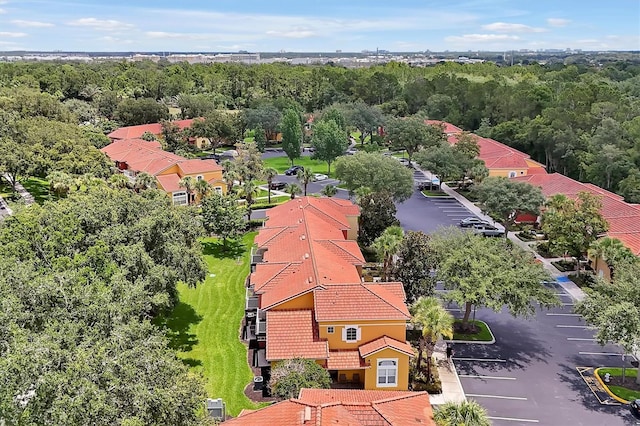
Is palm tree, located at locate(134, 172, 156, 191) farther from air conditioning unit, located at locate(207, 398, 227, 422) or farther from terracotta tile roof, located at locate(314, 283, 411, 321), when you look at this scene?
air conditioning unit, located at locate(207, 398, 227, 422)

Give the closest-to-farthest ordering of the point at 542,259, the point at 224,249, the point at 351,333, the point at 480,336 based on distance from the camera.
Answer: the point at 351,333
the point at 480,336
the point at 542,259
the point at 224,249

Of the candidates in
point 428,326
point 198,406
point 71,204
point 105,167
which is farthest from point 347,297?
point 105,167

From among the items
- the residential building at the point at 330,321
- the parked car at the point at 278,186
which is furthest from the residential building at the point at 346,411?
the parked car at the point at 278,186

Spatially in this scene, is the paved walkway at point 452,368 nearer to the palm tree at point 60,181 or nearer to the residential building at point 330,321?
the residential building at point 330,321

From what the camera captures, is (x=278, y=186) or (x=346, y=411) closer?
(x=346, y=411)

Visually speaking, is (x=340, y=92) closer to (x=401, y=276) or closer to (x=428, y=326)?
(x=401, y=276)

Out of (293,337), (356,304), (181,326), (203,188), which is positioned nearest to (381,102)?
(203,188)

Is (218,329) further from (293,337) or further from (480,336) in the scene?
(480,336)
